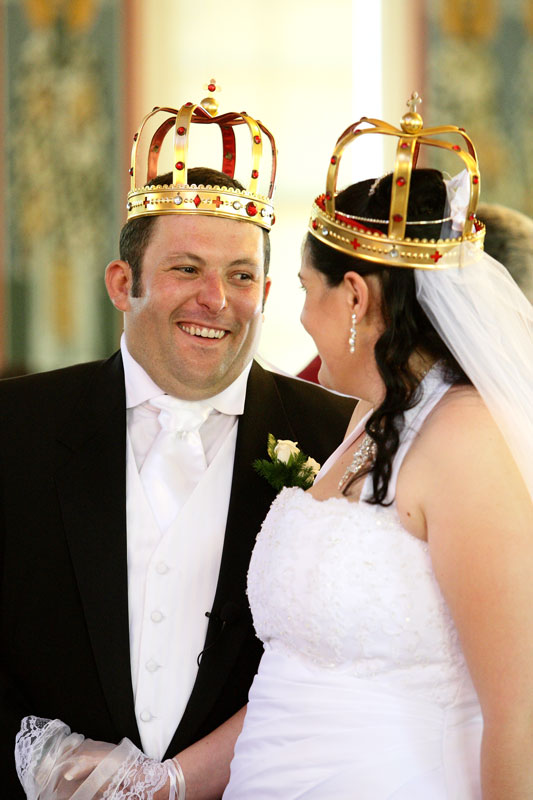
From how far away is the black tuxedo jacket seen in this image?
2.50 meters

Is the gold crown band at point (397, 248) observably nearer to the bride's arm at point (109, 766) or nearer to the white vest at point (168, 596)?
the white vest at point (168, 596)

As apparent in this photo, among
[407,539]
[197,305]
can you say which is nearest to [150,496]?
[197,305]

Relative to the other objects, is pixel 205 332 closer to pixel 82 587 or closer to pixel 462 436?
pixel 82 587

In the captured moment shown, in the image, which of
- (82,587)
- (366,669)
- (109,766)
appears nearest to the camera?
(366,669)

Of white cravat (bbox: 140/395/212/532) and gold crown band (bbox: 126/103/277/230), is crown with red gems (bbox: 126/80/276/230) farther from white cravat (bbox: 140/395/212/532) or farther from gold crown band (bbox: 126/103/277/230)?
white cravat (bbox: 140/395/212/532)

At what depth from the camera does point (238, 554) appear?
262 centimetres

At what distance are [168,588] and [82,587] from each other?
211mm

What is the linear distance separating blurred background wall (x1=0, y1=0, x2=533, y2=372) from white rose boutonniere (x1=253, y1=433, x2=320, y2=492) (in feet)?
12.6

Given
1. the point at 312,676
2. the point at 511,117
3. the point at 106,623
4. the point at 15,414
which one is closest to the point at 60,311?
the point at 511,117

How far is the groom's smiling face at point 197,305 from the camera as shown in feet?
9.10

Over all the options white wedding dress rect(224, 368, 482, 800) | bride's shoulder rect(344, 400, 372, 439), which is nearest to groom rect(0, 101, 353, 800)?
bride's shoulder rect(344, 400, 372, 439)

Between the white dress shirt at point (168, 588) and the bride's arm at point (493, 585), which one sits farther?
the white dress shirt at point (168, 588)

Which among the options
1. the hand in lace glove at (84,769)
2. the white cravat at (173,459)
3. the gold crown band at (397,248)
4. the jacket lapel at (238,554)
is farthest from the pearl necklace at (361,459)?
the hand in lace glove at (84,769)

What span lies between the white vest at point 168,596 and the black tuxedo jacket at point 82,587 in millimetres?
40
